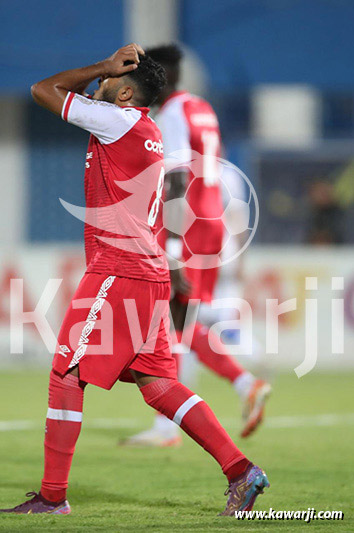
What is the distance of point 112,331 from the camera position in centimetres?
457

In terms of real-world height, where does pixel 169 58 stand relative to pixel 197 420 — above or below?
above

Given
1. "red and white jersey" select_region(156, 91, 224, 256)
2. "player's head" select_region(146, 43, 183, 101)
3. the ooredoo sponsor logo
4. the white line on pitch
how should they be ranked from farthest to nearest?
the white line on pitch, "red and white jersey" select_region(156, 91, 224, 256), "player's head" select_region(146, 43, 183, 101), the ooredoo sponsor logo

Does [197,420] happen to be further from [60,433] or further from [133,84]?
[133,84]

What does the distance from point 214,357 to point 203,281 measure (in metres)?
0.65

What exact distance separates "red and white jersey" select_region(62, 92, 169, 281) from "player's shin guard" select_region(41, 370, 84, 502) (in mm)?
534

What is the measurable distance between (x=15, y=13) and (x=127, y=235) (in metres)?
13.3

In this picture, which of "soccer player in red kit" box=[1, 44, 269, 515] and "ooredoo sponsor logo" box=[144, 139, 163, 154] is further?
"ooredoo sponsor logo" box=[144, 139, 163, 154]

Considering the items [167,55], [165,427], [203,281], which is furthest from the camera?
[203,281]

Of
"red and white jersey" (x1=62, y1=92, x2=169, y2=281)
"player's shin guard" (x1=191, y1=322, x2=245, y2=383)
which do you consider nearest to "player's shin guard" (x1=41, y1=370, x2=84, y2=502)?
"red and white jersey" (x1=62, y1=92, x2=169, y2=281)

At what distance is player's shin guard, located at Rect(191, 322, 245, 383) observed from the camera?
22.9 feet

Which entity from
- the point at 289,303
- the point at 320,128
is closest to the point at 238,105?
the point at 320,128

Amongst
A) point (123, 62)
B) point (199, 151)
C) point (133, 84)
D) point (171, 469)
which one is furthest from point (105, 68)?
point (199, 151)

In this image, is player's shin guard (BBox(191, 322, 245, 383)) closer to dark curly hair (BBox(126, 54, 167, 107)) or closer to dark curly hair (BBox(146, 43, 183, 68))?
dark curly hair (BBox(146, 43, 183, 68))

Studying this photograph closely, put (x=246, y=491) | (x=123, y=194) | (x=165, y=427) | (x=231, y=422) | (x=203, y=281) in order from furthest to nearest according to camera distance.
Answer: (x=231, y=422), (x=203, y=281), (x=165, y=427), (x=123, y=194), (x=246, y=491)
